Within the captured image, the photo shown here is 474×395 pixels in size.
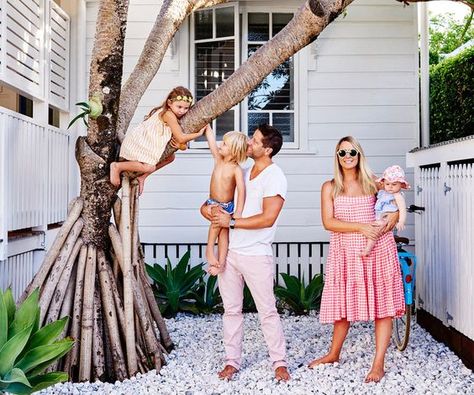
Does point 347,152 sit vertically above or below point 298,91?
below

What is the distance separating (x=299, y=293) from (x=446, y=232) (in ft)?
6.95

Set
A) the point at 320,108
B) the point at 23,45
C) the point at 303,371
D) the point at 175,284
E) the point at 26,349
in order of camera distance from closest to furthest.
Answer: the point at 26,349, the point at 303,371, the point at 23,45, the point at 175,284, the point at 320,108

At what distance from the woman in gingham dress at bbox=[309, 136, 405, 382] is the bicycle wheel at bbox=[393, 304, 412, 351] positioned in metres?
0.75

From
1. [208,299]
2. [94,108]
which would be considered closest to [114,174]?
[94,108]

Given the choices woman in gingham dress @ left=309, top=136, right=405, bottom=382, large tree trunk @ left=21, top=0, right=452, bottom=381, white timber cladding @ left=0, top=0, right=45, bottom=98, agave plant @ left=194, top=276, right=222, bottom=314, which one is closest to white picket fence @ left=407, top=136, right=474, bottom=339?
woman in gingham dress @ left=309, top=136, right=405, bottom=382

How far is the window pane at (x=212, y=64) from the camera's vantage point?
7918 millimetres

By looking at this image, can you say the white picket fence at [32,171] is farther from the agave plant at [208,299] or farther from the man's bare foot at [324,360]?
the man's bare foot at [324,360]

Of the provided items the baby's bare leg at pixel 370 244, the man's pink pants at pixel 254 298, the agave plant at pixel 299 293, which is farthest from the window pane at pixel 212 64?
the baby's bare leg at pixel 370 244

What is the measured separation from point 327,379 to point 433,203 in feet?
6.99

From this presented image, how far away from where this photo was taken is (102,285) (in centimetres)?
470

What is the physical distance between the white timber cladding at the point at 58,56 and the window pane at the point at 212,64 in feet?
5.15

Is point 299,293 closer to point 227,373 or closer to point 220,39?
point 227,373

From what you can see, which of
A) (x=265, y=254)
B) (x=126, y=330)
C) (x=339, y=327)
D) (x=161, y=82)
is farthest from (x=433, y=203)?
(x=161, y=82)

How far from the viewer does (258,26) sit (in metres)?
7.96
